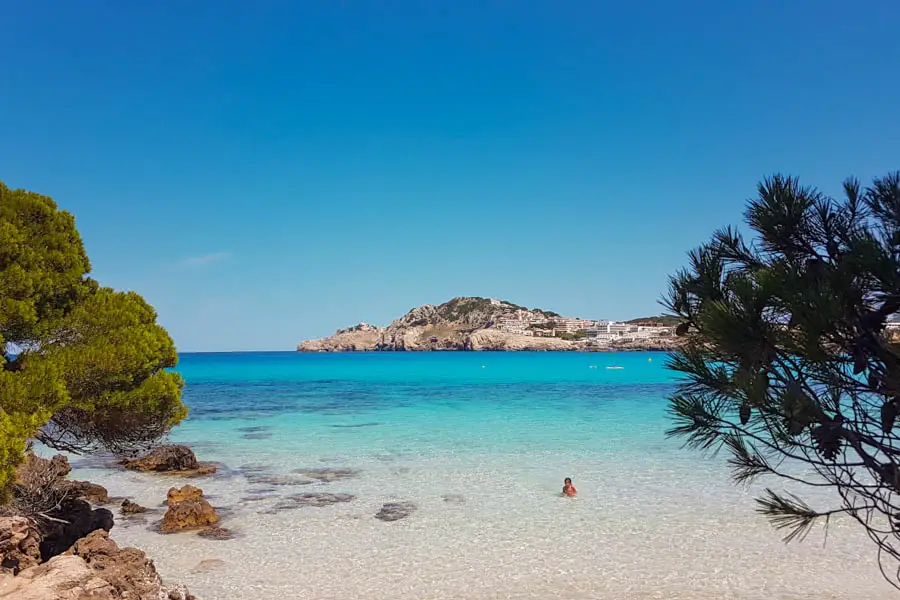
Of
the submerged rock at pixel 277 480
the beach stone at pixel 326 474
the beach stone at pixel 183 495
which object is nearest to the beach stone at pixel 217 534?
the beach stone at pixel 183 495

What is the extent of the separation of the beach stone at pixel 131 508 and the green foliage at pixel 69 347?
4862 millimetres

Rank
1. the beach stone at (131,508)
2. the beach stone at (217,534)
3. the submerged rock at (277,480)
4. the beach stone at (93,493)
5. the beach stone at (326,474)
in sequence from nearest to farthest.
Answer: the beach stone at (217,534), the beach stone at (131,508), the beach stone at (93,493), the submerged rock at (277,480), the beach stone at (326,474)

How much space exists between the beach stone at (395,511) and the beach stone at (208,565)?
10.8ft

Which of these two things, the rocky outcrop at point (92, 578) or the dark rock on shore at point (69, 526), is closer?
the rocky outcrop at point (92, 578)

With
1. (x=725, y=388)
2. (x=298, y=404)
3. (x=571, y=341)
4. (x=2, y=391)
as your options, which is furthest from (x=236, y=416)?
(x=571, y=341)

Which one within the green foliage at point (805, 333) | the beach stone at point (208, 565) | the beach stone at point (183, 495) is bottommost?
the beach stone at point (208, 565)

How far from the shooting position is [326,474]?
625 inches

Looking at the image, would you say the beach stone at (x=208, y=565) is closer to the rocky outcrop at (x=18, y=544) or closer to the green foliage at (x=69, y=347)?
the rocky outcrop at (x=18, y=544)

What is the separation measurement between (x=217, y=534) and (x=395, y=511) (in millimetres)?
3454

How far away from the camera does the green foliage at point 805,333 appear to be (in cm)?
319

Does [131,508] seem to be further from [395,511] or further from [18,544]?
[395,511]

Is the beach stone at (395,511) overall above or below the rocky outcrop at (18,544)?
below

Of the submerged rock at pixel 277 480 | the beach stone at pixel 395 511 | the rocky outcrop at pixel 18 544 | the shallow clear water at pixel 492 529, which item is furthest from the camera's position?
the submerged rock at pixel 277 480

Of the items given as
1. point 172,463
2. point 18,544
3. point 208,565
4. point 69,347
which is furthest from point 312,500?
point 69,347
